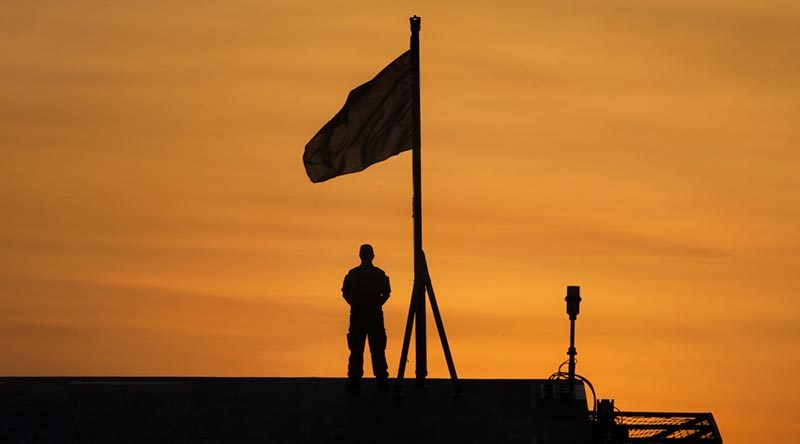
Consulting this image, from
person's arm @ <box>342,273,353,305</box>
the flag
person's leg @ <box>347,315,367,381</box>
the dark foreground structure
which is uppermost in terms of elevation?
the flag

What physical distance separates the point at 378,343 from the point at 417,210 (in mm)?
2600

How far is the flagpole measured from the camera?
39.4 meters

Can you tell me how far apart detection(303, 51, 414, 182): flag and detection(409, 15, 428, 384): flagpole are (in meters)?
0.15

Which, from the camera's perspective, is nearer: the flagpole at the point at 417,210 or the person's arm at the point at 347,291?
the flagpole at the point at 417,210

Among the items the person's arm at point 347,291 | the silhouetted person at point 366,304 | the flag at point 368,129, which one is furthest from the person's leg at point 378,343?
the flag at point 368,129

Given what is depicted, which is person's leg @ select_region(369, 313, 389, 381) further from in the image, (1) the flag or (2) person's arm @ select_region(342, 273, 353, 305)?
(1) the flag

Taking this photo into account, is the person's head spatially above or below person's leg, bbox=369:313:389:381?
above

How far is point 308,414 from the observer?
125 ft

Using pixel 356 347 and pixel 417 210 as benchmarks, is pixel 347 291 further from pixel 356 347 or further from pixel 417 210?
pixel 417 210

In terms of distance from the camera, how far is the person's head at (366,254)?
40.1m

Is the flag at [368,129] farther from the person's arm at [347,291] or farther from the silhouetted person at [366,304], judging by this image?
the person's arm at [347,291]

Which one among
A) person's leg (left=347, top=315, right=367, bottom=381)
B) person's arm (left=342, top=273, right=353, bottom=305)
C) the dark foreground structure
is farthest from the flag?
the dark foreground structure

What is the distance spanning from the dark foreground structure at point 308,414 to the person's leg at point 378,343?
1.67 feet

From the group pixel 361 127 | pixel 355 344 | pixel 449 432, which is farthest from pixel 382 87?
pixel 449 432
